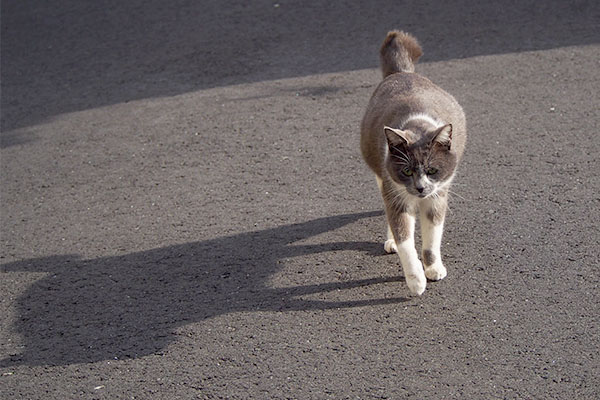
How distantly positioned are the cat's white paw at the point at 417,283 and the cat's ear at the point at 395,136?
0.79m

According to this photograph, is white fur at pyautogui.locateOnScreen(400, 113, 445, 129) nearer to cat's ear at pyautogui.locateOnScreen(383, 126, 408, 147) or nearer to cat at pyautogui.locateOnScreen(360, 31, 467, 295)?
cat at pyautogui.locateOnScreen(360, 31, 467, 295)

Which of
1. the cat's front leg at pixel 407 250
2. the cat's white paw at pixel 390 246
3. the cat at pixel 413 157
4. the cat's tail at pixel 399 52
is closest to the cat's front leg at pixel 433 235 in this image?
the cat at pixel 413 157

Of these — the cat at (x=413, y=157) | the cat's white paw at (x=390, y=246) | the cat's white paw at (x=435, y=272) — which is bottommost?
the cat's white paw at (x=390, y=246)

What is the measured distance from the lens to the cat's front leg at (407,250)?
4.48m

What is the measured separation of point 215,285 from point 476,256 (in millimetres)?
1684

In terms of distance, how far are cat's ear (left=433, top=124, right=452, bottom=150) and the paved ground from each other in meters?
0.90

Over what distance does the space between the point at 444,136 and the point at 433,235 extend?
0.69 metres

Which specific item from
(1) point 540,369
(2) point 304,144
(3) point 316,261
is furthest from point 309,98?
(1) point 540,369

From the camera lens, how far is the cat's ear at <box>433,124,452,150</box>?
424 cm

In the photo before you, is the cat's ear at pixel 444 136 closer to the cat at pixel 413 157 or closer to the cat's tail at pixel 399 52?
the cat at pixel 413 157

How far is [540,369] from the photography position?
3809 mm

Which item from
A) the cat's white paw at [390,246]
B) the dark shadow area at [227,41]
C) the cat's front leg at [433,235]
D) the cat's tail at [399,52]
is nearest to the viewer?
the cat's front leg at [433,235]

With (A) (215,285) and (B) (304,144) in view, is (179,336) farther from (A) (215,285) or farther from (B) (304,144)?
(B) (304,144)

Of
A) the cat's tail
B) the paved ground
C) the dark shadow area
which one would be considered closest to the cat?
the cat's tail
